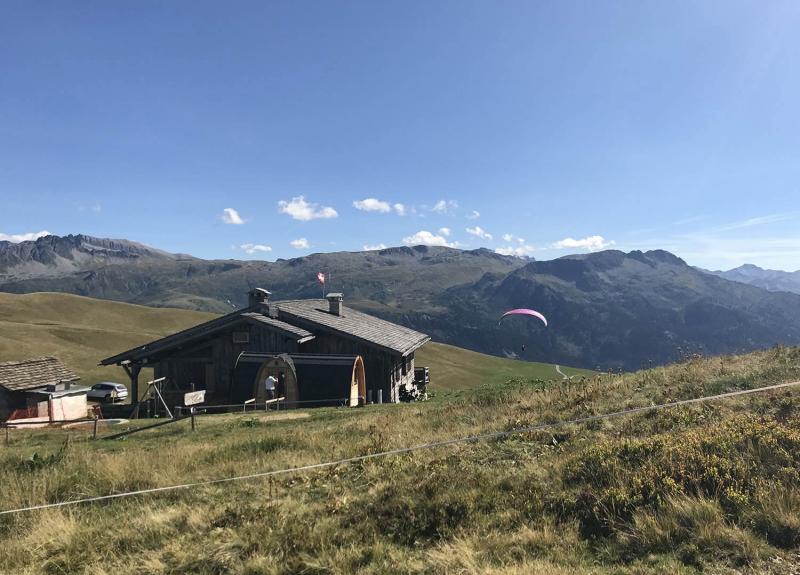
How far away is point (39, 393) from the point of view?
1086 inches

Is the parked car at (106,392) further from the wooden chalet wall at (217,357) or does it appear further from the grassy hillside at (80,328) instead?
the wooden chalet wall at (217,357)

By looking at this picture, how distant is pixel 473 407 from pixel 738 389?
642cm

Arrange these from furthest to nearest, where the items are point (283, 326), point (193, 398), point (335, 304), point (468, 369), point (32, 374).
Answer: point (468, 369)
point (335, 304)
point (32, 374)
point (283, 326)
point (193, 398)

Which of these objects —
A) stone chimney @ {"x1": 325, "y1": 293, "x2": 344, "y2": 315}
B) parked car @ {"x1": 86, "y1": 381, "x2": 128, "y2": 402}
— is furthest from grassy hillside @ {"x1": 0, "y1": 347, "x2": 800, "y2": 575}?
parked car @ {"x1": 86, "y1": 381, "x2": 128, "y2": 402}

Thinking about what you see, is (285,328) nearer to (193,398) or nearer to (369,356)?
(369,356)

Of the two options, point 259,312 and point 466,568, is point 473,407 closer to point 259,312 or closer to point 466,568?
point 466,568

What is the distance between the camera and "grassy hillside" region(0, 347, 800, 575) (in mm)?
5070

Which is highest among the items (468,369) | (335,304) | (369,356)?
(335,304)

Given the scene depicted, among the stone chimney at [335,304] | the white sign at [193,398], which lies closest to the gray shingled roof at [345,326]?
the stone chimney at [335,304]

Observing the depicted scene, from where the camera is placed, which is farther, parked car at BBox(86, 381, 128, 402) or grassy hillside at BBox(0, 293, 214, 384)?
grassy hillside at BBox(0, 293, 214, 384)

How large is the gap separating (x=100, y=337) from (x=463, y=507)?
71.2 m

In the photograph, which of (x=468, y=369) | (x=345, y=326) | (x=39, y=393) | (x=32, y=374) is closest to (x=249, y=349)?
(x=345, y=326)

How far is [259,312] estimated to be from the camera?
27.5 m

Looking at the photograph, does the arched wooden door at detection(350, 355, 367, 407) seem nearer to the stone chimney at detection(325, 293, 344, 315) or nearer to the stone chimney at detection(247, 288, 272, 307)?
the stone chimney at detection(325, 293, 344, 315)
